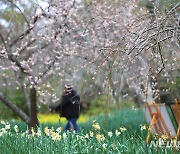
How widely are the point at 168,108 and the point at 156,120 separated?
0.96 metres

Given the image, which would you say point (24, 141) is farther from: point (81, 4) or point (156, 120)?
point (81, 4)

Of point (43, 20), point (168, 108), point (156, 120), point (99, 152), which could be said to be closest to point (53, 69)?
point (43, 20)

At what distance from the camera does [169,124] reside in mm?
5734

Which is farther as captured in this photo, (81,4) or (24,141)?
(81,4)

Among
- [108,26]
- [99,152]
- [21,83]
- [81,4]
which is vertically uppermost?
[81,4]

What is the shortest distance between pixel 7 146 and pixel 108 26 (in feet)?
14.1

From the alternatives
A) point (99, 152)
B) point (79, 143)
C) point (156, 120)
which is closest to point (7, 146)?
point (79, 143)

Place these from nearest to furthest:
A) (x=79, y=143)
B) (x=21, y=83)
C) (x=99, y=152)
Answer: (x=99, y=152) → (x=79, y=143) → (x=21, y=83)

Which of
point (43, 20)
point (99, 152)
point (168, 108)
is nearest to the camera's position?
point (99, 152)

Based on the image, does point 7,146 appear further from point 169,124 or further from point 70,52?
point 70,52

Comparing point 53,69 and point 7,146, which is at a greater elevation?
point 53,69

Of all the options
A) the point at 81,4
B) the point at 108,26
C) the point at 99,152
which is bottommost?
the point at 99,152

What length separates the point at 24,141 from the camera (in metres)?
4.03

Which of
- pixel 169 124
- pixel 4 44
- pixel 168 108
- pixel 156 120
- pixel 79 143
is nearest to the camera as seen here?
pixel 79 143
